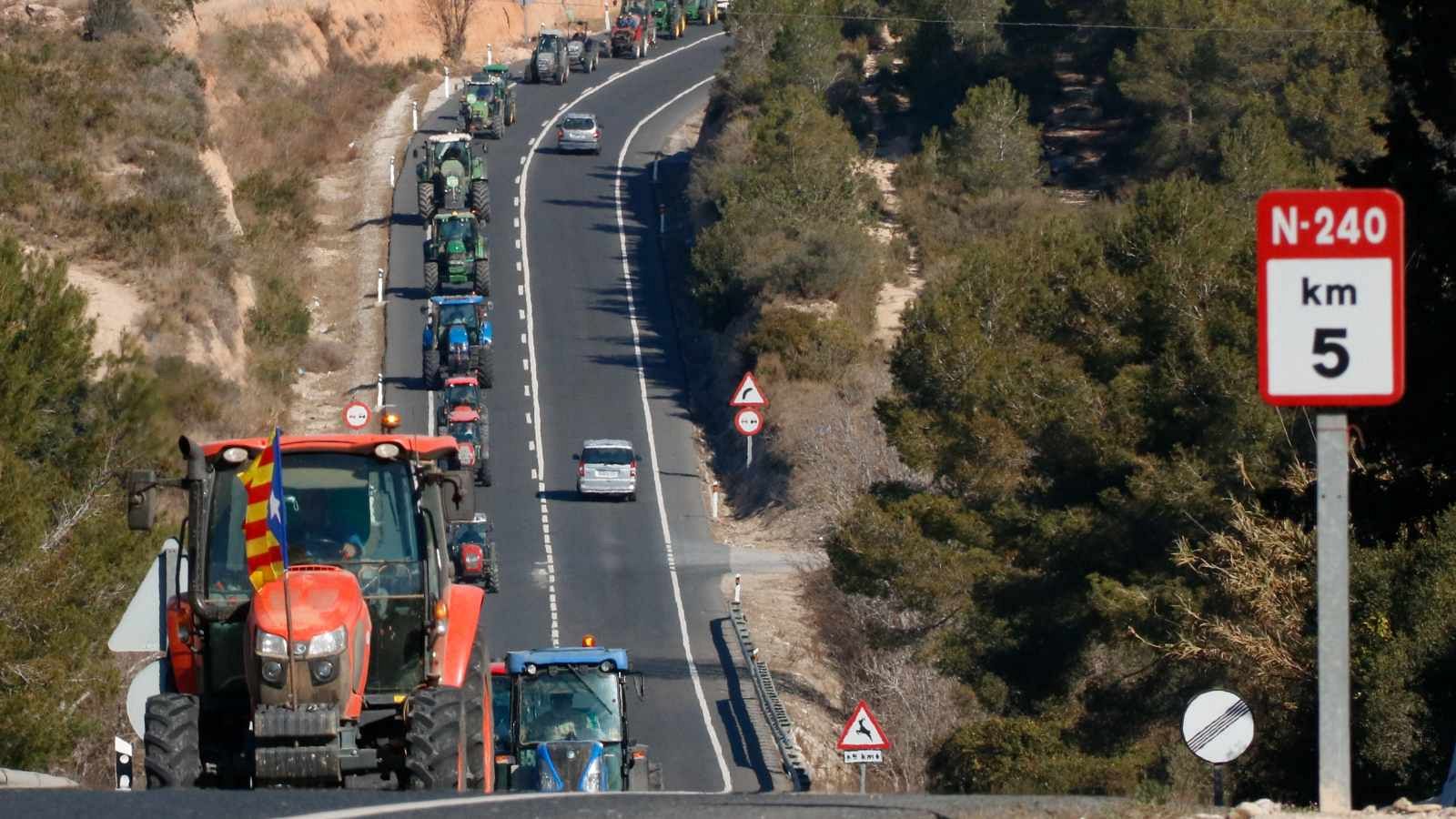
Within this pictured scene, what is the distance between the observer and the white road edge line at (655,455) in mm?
34219

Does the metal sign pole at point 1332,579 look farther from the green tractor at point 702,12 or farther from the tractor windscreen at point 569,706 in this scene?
the green tractor at point 702,12

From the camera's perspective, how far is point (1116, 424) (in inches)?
1313

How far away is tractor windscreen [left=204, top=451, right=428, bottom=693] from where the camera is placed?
11.8m

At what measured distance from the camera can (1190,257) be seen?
3403cm

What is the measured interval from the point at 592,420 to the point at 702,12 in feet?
202

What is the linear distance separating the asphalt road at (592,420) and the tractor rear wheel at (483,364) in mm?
773

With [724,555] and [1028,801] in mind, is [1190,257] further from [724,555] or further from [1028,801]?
[1028,801]

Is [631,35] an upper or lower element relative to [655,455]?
upper

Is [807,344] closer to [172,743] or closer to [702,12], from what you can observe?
[172,743]

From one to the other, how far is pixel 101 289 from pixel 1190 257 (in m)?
A: 25.9

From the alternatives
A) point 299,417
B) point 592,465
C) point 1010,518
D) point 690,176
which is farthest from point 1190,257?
point 690,176

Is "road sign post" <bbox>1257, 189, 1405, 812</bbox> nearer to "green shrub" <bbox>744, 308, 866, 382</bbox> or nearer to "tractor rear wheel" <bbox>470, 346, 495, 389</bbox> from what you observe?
"tractor rear wheel" <bbox>470, 346, 495, 389</bbox>

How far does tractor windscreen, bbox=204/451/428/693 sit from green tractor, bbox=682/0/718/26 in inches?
3892

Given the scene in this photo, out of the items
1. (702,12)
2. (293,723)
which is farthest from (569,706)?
(702,12)
